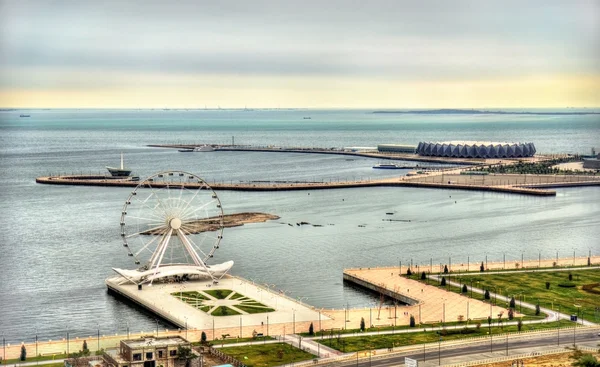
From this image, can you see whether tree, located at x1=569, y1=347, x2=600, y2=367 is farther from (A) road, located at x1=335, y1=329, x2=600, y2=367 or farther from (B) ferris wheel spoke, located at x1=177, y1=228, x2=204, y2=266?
(B) ferris wheel spoke, located at x1=177, y1=228, x2=204, y2=266

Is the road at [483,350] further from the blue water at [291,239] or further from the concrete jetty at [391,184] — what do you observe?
the concrete jetty at [391,184]

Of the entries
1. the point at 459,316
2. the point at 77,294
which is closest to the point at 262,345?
the point at 459,316

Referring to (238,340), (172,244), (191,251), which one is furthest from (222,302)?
(172,244)

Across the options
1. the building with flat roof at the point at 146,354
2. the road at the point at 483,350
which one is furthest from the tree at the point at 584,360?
the building with flat roof at the point at 146,354

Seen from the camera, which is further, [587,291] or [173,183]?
[173,183]

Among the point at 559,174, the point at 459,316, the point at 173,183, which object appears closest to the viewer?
the point at 459,316

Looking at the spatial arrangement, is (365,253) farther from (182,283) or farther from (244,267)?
(182,283)

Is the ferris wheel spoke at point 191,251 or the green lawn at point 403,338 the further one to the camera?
the ferris wheel spoke at point 191,251
